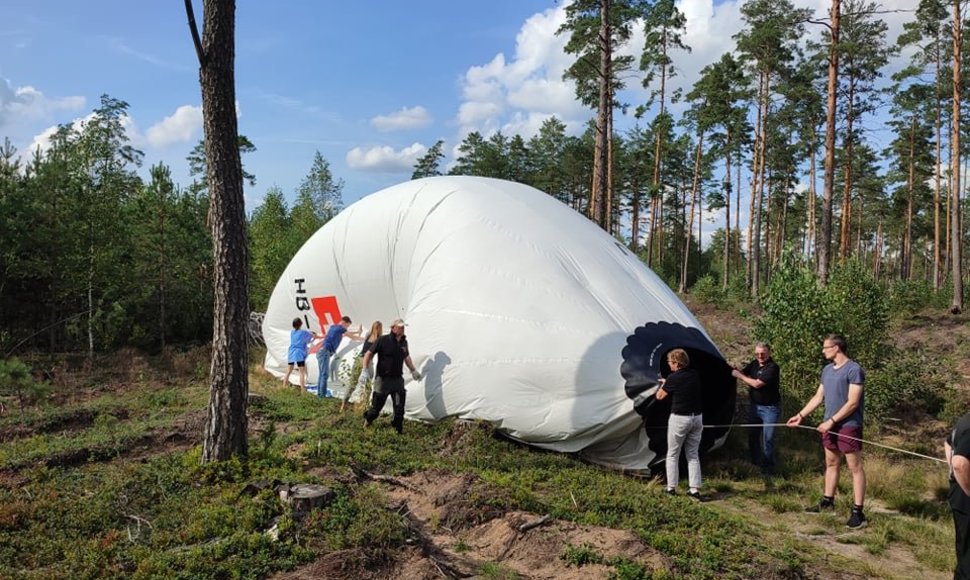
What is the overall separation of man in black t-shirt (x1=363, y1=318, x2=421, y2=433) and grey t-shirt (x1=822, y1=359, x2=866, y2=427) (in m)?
4.94

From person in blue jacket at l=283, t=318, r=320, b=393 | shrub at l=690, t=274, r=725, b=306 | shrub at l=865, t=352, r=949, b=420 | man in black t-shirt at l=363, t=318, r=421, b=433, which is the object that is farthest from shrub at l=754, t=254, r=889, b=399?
shrub at l=690, t=274, r=725, b=306

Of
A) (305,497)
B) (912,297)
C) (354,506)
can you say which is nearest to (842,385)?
(354,506)

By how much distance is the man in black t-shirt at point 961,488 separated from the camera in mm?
3467

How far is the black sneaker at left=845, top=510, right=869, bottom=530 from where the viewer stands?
5.88 m

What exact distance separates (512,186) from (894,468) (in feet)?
22.1

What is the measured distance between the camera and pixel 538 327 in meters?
7.85

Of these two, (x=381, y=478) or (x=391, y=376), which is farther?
(x=391, y=376)

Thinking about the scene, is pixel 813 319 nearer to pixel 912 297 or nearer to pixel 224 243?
pixel 224 243

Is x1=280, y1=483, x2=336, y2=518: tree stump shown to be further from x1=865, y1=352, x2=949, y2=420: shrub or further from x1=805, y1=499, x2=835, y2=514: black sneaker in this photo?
x1=865, y1=352, x2=949, y2=420: shrub

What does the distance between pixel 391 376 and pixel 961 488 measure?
240 inches

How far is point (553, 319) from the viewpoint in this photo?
788 cm

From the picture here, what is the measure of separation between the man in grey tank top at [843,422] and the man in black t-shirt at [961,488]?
7.84 ft

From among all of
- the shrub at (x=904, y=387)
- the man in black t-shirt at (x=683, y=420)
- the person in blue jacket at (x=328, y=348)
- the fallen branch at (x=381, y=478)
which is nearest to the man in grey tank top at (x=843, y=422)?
the man in black t-shirt at (x=683, y=420)

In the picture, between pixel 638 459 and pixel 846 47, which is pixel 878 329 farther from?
pixel 846 47
